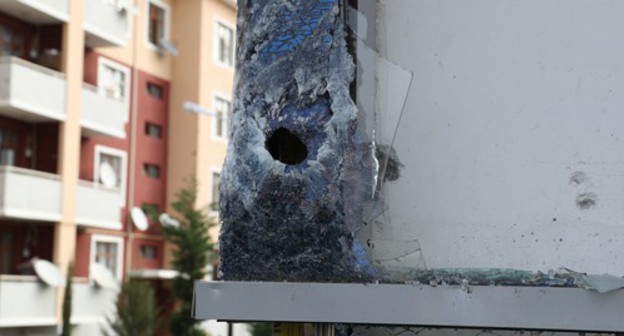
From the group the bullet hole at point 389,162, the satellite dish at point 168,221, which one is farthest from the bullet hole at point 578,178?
the satellite dish at point 168,221

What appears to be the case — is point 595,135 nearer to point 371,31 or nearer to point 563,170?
point 563,170

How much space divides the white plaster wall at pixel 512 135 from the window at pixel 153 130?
24.4 m

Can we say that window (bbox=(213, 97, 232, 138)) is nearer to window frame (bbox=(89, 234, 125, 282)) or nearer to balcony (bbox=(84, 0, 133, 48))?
balcony (bbox=(84, 0, 133, 48))

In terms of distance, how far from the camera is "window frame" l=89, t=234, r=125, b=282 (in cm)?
2516

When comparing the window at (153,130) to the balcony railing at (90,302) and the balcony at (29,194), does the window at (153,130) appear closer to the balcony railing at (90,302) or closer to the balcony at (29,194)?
the balcony railing at (90,302)

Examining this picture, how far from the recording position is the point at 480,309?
3689 millimetres

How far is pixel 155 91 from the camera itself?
28609 mm

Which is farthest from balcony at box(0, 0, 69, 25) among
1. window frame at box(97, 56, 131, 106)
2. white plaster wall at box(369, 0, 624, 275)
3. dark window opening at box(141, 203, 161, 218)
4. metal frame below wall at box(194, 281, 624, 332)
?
metal frame below wall at box(194, 281, 624, 332)

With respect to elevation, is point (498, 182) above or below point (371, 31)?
Result: below

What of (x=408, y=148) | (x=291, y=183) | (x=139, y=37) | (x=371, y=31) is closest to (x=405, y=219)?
(x=408, y=148)

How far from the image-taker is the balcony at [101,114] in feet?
78.5

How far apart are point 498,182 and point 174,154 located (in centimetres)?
2540

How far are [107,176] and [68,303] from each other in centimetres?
398

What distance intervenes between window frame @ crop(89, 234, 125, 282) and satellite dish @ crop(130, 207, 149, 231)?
590 millimetres
